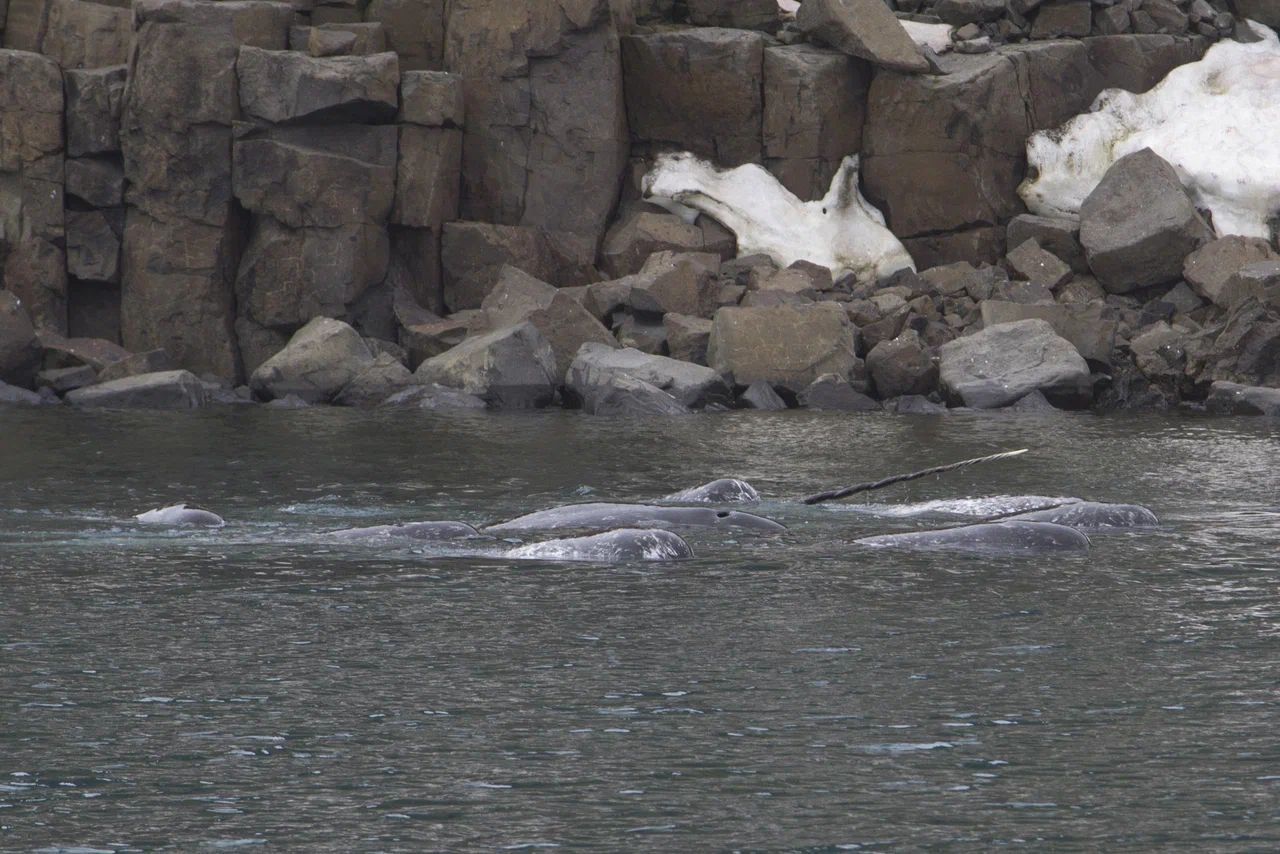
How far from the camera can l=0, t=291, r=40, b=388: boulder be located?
3017 centimetres

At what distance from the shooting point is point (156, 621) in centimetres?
1075

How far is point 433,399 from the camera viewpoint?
29.2m

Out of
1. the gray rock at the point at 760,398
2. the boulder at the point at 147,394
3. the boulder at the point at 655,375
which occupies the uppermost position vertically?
the boulder at the point at 655,375

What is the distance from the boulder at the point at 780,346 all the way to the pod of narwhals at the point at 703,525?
13.1 meters

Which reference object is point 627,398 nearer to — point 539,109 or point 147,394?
point 147,394

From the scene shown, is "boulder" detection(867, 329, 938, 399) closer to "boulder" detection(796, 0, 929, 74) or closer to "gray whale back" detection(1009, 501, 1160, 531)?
"boulder" detection(796, 0, 929, 74)

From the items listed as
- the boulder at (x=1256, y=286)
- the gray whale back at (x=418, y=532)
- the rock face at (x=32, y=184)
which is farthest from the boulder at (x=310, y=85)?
the gray whale back at (x=418, y=532)

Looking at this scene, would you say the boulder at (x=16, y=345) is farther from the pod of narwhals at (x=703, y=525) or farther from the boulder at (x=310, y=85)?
the pod of narwhals at (x=703, y=525)

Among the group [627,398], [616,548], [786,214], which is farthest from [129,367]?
[616,548]

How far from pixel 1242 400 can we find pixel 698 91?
12433 millimetres

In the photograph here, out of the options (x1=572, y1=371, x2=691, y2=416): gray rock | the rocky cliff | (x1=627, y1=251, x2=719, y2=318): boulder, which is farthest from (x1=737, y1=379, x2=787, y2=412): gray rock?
(x1=627, y1=251, x2=719, y2=318): boulder

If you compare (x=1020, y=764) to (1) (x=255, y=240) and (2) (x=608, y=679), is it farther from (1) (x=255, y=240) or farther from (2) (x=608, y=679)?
(1) (x=255, y=240)

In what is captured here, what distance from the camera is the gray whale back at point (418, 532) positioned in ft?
46.4

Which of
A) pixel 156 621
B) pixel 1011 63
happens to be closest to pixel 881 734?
pixel 156 621
